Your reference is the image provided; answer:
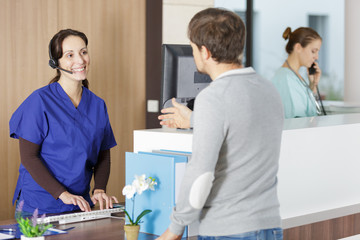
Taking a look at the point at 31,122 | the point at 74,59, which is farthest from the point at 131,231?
the point at 74,59

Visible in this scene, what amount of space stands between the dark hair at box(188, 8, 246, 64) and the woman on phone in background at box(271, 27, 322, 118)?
2474mm

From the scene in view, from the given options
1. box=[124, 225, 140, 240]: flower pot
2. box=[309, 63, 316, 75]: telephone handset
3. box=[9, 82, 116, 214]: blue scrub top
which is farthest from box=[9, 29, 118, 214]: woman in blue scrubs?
box=[309, 63, 316, 75]: telephone handset

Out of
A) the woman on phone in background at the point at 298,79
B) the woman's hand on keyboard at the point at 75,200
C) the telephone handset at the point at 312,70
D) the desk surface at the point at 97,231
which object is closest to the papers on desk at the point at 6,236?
the desk surface at the point at 97,231

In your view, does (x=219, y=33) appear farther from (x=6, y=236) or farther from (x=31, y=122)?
(x=31, y=122)

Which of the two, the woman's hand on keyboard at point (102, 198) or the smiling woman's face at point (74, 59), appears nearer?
the woman's hand on keyboard at point (102, 198)

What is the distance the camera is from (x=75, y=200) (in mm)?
2510

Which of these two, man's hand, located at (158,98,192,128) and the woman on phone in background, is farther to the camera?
the woman on phone in background

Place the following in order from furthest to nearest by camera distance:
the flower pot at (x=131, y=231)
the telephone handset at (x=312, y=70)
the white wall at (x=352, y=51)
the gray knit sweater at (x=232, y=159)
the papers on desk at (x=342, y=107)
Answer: the white wall at (x=352, y=51) → the papers on desk at (x=342, y=107) → the telephone handset at (x=312, y=70) → the flower pot at (x=131, y=231) → the gray knit sweater at (x=232, y=159)

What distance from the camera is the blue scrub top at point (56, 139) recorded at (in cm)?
264

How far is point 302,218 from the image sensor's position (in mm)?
2496

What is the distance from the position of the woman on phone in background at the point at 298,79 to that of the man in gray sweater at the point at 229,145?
7.98 feet

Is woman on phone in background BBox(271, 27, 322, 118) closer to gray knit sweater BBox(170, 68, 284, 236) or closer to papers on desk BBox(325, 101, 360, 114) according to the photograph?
papers on desk BBox(325, 101, 360, 114)

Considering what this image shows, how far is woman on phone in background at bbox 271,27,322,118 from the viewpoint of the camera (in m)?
4.00

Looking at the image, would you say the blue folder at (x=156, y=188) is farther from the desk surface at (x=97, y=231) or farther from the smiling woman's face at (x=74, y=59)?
the smiling woman's face at (x=74, y=59)
